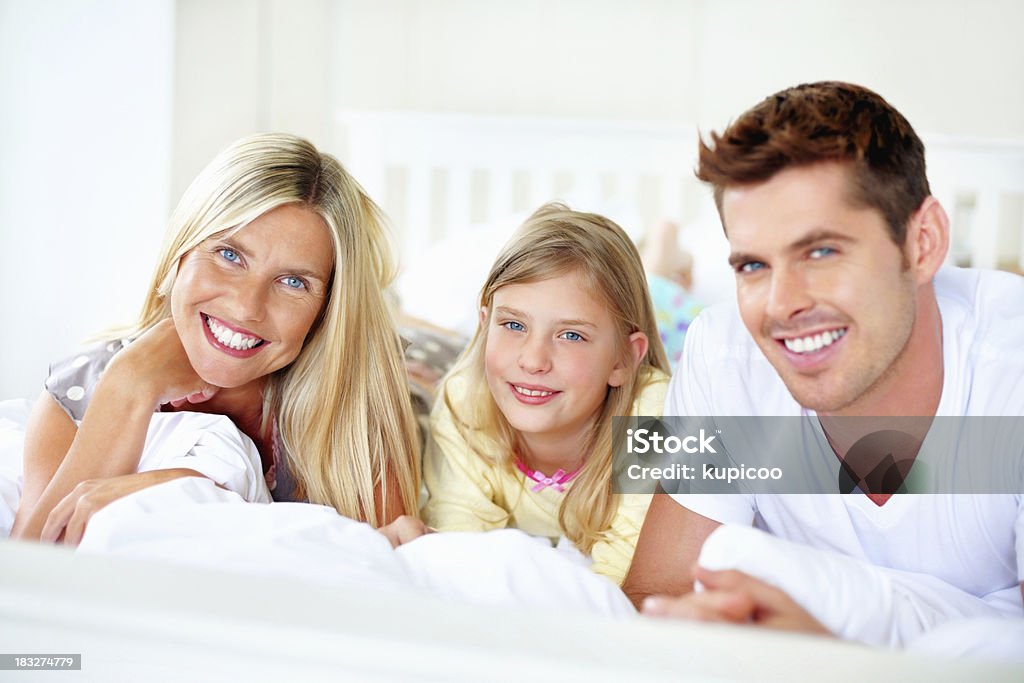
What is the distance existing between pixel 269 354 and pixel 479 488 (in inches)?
10.8

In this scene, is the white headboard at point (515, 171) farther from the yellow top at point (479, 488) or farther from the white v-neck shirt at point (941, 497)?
the white v-neck shirt at point (941, 497)

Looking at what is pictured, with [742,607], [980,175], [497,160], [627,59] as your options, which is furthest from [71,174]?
[980,175]

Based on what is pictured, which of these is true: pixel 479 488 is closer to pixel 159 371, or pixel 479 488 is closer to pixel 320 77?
pixel 159 371

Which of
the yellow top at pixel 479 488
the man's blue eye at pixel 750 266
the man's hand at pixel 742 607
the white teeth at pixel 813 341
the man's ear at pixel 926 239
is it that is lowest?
the yellow top at pixel 479 488

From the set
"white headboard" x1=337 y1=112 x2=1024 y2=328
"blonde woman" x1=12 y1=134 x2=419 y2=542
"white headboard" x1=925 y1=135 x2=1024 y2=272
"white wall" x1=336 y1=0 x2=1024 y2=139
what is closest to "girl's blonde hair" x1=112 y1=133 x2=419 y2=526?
"blonde woman" x1=12 y1=134 x2=419 y2=542

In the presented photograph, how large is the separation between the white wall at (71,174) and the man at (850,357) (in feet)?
2.29

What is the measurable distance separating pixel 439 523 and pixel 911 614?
503 millimetres

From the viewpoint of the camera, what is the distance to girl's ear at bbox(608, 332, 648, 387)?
94 cm

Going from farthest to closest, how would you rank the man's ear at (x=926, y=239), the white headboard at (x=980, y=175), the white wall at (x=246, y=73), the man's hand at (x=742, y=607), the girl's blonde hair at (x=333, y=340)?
the white headboard at (x=980, y=175) < the white wall at (x=246, y=73) < the girl's blonde hair at (x=333, y=340) < the man's ear at (x=926, y=239) < the man's hand at (x=742, y=607)

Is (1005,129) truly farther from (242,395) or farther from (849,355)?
(242,395)

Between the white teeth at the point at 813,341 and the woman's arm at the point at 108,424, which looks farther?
the woman's arm at the point at 108,424

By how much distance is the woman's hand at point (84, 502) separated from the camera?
76 cm

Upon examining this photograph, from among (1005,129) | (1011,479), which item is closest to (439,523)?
(1011,479)

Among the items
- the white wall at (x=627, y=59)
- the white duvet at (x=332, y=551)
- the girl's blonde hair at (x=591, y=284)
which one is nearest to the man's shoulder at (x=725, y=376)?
the girl's blonde hair at (x=591, y=284)
